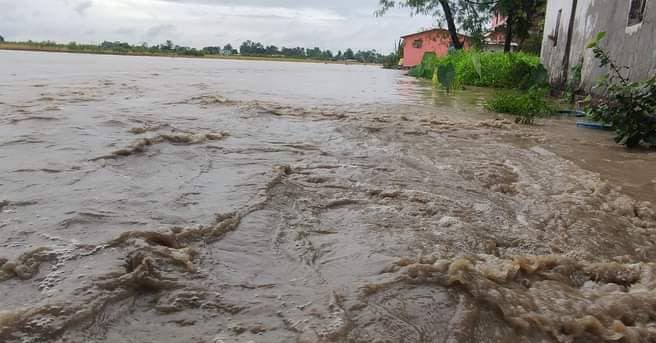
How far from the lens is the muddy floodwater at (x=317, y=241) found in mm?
1682

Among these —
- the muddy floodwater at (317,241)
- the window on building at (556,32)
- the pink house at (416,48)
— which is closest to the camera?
the muddy floodwater at (317,241)

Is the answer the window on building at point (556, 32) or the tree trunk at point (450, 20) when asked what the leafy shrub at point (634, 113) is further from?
the tree trunk at point (450, 20)

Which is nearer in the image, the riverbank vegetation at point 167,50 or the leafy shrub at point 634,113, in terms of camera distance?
the leafy shrub at point 634,113

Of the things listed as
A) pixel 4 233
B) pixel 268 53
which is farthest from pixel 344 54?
pixel 4 233

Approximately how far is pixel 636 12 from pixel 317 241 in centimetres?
720

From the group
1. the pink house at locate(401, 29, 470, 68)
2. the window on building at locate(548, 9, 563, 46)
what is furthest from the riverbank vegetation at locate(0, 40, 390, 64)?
the window on building at locate(548, 9, 563, 46)

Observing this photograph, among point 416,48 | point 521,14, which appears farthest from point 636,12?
point 416,48

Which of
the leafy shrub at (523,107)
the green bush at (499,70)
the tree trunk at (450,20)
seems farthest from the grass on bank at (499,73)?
the tree trunk at (450,20)

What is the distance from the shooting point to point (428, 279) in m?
2.02

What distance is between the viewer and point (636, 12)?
24.2 ft

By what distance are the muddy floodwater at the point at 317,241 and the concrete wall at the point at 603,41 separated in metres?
2.54

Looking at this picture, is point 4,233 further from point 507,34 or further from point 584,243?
point 507,34

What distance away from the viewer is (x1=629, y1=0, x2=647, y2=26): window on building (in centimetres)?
704

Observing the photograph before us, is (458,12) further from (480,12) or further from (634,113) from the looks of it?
(634,113)
